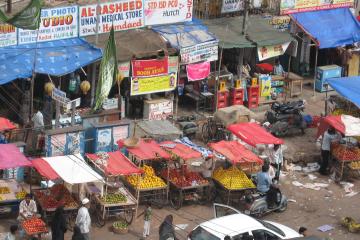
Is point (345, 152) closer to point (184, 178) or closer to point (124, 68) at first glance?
point (184, 178)

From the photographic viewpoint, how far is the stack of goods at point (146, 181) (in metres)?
23.0

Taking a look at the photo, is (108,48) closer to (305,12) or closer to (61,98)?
(61,98)

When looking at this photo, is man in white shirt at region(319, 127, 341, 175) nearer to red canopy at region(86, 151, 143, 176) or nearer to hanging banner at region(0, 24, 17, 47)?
red canopy at region(86, 151, 143, 176)

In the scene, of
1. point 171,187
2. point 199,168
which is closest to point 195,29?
point 199,168

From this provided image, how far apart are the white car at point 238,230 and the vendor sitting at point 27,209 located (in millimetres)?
4009

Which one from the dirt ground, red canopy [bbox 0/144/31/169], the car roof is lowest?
the dirt ground

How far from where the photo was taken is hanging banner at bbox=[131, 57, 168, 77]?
27.6 metres

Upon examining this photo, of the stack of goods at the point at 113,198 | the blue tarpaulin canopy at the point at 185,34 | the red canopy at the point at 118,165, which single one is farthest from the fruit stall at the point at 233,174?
the blue tarpaulin canopy at the point at 185,34

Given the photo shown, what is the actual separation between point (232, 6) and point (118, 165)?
34.9 ft

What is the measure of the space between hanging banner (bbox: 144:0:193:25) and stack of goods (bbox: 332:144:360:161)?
285 inches

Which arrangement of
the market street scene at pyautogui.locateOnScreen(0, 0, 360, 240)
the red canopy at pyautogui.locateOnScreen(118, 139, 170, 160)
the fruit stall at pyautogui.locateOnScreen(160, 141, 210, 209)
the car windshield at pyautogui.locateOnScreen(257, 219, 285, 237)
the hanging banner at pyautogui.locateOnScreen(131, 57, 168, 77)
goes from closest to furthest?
the car windshield at pyautogui.locateOnScreen(257, 219, 285, 237)
the market street scene at pyautogui.locateOnScreen(0, 0, 360, 240)
the red canopy at pyautogui.locateOnScreen(118, 139, 170, 160)
the fruit stall at pyautogui.locateOnScreen(160, 141, 210, 209)
the hanging banner at pyautogui.locateOnScreen(131, 57, 168, 77)

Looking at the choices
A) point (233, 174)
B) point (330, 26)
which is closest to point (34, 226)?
point (233, 174)

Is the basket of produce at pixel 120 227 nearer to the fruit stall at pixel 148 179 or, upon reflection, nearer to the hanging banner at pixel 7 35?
the fruit stall at pixel 148 179

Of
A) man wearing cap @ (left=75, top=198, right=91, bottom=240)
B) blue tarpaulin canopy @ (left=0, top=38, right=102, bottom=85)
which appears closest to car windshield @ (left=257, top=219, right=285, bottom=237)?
man wearing cap @ (left=75, top=198, right=91, bottom=240)
